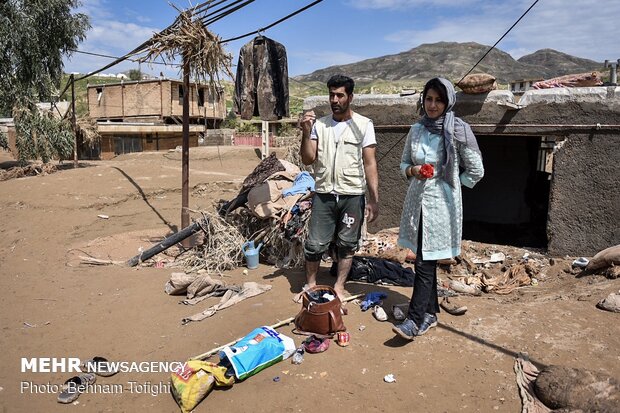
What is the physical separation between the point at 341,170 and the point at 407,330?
1463 millimetres

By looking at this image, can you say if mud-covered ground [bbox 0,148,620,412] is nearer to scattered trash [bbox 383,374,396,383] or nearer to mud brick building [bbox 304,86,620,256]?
scattered trash [bbox 383,374,396,383]

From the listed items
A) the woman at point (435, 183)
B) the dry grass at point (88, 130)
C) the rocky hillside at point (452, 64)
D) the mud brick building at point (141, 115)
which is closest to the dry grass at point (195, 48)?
the woman at point (435, 183)

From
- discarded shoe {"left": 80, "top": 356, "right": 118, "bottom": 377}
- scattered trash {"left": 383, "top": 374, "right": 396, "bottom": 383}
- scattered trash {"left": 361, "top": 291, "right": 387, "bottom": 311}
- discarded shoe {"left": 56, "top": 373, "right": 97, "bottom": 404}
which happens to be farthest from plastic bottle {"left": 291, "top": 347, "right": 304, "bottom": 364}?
discarded shoe {"left": 56, "top": 373, "right": 97, "bottom": 404}

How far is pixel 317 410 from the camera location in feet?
9.04

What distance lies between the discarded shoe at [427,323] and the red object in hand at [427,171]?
115cm

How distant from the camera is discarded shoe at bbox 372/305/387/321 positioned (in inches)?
149

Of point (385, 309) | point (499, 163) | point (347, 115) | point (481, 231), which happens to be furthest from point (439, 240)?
point (499, 163)

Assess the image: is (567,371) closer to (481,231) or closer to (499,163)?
(481,231)

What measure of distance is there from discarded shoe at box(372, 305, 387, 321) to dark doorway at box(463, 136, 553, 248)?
617 cm

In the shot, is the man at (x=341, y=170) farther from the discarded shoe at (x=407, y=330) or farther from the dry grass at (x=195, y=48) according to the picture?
the dry grass at (x=195, y=48)

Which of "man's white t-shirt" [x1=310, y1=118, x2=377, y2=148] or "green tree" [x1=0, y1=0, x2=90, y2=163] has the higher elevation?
"green tree" [x1=0, y1=0, x2=90, y2=163]

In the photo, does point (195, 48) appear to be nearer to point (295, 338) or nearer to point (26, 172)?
point (295, 338)

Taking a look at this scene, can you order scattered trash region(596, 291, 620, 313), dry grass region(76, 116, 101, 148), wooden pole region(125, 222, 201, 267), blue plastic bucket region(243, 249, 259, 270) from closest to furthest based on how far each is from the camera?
scattered trash region(596, 291, 620, 313) → blue plastic bucket region(243, 249, 259, 270) → wooden pole region(125, 222, 201, 267) → dry grass region(76, 116, 101, 148)

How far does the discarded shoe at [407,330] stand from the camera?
328 centimetres
